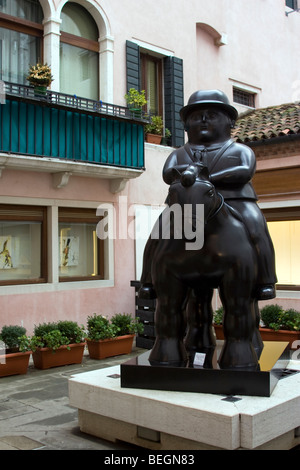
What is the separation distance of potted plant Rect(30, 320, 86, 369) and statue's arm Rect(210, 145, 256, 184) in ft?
14.2

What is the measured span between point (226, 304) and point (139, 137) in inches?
254

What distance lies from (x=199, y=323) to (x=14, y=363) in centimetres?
342

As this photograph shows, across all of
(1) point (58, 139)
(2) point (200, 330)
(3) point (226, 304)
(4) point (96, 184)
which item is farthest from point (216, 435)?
(4) point (96, 184)

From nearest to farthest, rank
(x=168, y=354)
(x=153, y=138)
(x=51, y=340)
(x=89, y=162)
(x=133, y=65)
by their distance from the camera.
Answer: (x=168, y=354) < (x=51, y=340) < (x=89, y=162) < (x=133, y=65) < (x=153, y=138)

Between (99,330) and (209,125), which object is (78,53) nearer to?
(99,330)

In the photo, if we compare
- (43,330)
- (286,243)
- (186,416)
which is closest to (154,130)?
(286,243)

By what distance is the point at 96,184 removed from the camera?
10195 millimetres

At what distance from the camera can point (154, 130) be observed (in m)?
11.1

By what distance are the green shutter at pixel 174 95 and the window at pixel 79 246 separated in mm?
2746

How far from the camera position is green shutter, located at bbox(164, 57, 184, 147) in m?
11.5

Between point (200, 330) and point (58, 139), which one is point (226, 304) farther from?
point (58, 139)

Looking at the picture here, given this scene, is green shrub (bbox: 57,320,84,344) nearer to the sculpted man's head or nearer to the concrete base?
the concrete base

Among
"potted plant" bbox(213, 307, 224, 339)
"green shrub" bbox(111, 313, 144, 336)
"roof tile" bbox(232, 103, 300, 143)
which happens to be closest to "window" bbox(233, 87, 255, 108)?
"roof tile" bbox(232, 103, 300, 143)

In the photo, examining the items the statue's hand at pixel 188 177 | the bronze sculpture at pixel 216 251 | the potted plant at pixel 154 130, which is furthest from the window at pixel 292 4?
the statue's hand at pixel 188 177
